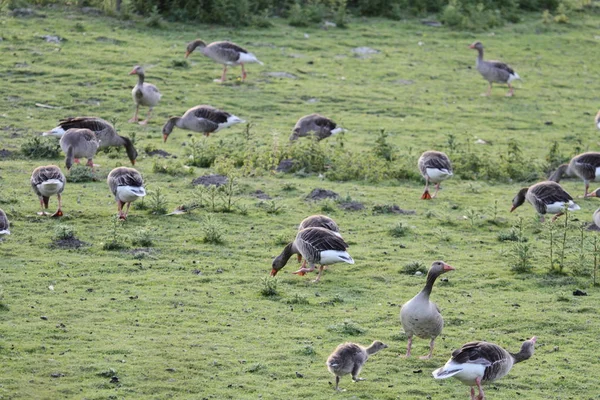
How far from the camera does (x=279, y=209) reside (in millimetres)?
20359

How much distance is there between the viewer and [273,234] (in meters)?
19.0

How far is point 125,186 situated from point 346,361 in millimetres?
7841

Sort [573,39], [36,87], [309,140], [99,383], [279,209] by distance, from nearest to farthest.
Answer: [99,383], [279,209], [309,140], [36,87], [573,39]

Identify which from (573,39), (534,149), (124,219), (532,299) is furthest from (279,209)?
(573,39)

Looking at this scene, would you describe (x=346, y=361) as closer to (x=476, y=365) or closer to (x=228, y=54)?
(x=476, y=365)

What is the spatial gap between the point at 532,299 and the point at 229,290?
4.90 metres

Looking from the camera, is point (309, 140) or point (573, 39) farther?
point (573, 39)

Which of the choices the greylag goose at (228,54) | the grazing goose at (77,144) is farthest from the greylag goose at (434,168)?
the greylag goose at (228,54)

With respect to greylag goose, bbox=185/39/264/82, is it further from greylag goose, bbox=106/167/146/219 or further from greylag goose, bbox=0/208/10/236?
greylag goose, bbox=0/208/10/236

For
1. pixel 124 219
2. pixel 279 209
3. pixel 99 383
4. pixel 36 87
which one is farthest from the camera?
pixel 36 87

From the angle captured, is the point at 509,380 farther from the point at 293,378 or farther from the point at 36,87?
the point at 36,87

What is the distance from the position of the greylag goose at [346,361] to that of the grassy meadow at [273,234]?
0.25 meters

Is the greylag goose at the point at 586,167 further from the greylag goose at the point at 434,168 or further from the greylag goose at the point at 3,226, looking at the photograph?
the greylag goose at the point at 3,226

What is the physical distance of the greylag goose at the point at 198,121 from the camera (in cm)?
2581
